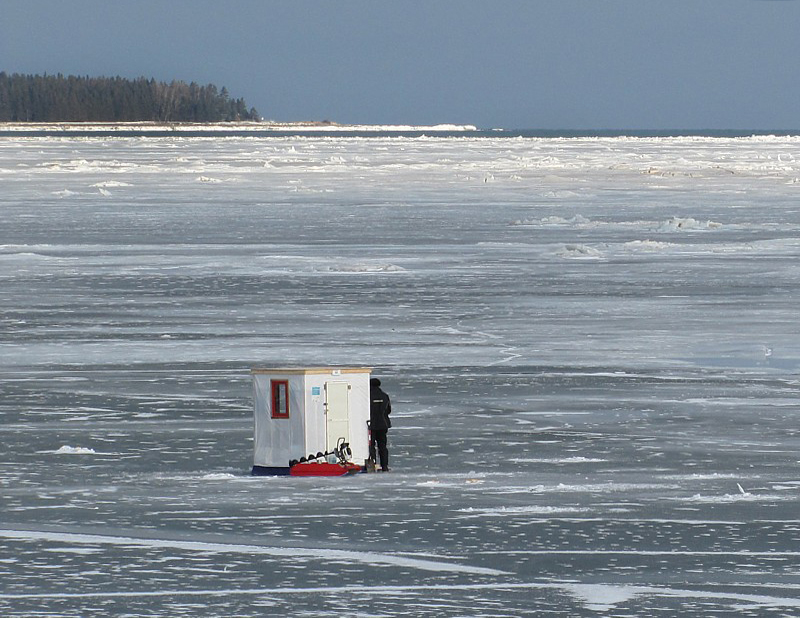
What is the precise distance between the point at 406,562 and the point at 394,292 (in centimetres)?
1403

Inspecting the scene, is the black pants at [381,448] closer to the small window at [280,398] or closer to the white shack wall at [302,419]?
the white shack wall at [302,419]

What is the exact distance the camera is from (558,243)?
30.9 metres

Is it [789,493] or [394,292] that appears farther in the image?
[394,292]

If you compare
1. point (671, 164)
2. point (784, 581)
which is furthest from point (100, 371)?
point (671, 164)

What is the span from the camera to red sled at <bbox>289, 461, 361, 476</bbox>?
10133 millimetres

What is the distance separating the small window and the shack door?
0.78 ft

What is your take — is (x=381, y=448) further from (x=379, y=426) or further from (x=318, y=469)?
(x=318, y=469)

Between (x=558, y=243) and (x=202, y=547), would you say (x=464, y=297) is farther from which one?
(x=202, y=547)

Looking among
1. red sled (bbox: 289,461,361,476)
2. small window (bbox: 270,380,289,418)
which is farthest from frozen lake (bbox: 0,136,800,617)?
small window (bbox: 270,380,289,418)

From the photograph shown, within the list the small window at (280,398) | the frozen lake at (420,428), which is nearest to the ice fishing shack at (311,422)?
the small window at (280,398)

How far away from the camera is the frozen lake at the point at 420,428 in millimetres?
7566

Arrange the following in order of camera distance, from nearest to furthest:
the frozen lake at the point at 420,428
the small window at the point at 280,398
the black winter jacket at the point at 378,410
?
the frozen lake at the point at 420,428
the small window at the point at 280,398
the black winter jacket at the point at 378,410

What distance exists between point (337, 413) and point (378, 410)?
0.29m

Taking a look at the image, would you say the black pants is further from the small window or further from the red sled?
the small window
